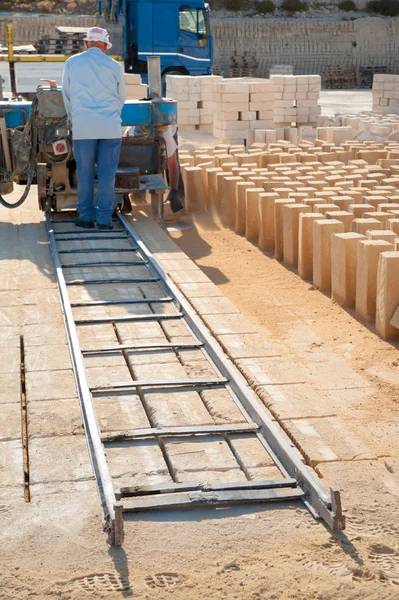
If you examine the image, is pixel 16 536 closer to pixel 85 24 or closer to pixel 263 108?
Result: pixel 263 108

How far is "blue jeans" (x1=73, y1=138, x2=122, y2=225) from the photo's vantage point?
852 cm

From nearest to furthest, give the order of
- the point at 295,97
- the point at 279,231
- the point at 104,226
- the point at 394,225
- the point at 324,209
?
the point at 394,225 → the point at 324,209 → the point at 279,231 → the point at 104,226 → the point at 295,97

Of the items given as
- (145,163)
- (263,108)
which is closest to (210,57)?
(263,108)

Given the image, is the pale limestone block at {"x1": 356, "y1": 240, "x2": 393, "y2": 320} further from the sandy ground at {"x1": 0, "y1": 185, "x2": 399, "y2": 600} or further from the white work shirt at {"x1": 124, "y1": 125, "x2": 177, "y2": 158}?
the white work shirt at {"x1": 124, "y1": 125, "x2": 177, "y2": 158}

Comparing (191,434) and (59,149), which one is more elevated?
(59,149)

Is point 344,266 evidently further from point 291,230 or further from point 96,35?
point 96,35

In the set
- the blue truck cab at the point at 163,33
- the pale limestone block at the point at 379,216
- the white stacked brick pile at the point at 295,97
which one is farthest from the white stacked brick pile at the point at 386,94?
the pale limestone block at the point at 379,216

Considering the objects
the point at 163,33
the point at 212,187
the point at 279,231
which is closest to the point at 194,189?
the point at 212,187

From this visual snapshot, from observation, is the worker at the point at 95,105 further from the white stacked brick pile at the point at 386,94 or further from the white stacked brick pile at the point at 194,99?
the white stacked brick pile at the point at 386,94

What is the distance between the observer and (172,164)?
986 cm

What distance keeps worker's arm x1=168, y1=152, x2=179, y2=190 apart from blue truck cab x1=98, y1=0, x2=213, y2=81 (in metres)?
14.0

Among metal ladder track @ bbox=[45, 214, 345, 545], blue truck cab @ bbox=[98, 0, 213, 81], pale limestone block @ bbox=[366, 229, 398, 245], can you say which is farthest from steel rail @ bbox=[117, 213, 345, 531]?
blue truck cab @ bbox=[98, 0, 213, 81]

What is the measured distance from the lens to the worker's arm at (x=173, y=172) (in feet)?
32.3

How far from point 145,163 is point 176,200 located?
53 centimetres
